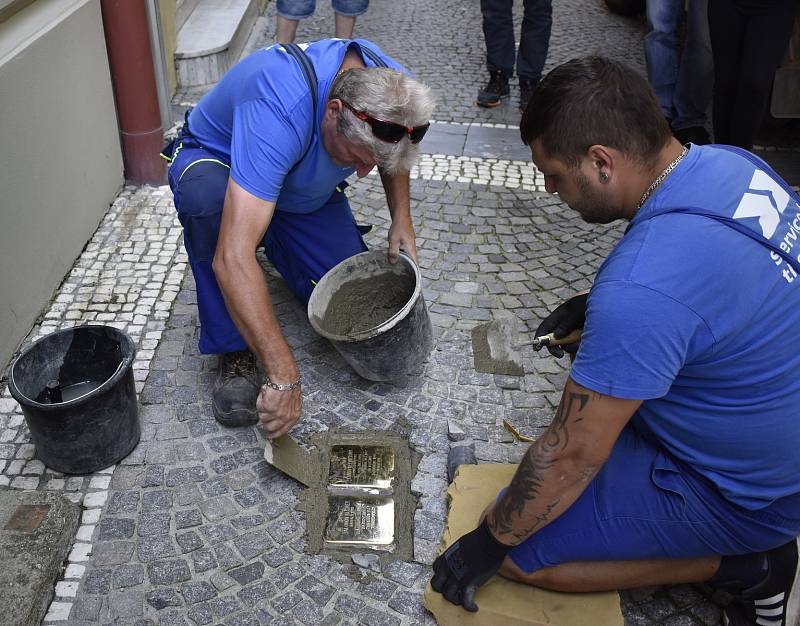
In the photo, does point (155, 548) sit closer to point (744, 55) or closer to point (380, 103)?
point (380, 103)

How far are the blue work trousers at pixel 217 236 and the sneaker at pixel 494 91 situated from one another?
9.86ft

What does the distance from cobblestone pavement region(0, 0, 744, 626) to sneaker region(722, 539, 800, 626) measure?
212 mm

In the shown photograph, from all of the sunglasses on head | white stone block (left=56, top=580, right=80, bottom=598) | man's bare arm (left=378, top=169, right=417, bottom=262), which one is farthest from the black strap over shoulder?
white stone block (left=56, top=580, right=80, bottom=598)

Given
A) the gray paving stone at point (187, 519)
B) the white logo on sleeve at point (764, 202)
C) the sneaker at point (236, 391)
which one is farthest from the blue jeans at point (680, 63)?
the gray paving stone at point (187, 519)

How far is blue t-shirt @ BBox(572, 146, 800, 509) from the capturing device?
1938mm

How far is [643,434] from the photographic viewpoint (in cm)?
250

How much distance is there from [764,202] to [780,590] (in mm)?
1220

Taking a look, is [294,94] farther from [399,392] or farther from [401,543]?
[401,543]

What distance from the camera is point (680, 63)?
5.62m

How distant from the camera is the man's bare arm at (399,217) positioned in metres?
3.52

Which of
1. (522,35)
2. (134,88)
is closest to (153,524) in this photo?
(134,88)

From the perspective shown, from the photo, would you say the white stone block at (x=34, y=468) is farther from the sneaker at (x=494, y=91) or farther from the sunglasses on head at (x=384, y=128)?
the sneaker at (x=494, y=91)

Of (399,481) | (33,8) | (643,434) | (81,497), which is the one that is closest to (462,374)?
(399,481)

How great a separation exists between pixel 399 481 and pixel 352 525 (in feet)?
0.93
